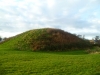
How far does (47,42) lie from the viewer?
35.3 metres

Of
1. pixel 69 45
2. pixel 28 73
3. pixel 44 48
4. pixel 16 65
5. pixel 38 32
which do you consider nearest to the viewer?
pixel 28 73

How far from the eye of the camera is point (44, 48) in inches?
1313

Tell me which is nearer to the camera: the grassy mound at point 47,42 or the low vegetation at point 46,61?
the low vegetation at point 46,61

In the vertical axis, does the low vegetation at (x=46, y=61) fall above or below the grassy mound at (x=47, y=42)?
below

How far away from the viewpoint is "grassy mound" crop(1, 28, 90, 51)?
33.8m

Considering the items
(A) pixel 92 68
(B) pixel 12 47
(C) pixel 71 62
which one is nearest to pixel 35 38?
(B) pixel 12 47

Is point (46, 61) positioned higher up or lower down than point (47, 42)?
lower down

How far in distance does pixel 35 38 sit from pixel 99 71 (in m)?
22.4

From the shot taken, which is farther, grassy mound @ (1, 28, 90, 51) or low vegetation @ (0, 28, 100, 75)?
grassy mound @ (1, 28, 90, 51)

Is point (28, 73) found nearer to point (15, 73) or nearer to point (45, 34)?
point (15, 73)

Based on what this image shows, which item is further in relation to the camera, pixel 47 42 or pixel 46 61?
pixel 47 42

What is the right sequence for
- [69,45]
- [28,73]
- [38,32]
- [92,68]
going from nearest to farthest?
[28,73]
[92,68]
[69,45]
[38,32]

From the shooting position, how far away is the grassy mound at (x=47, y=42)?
33.8 meters

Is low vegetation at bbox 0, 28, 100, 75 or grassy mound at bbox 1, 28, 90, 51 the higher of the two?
grassy mound at bbox 1, 28, 90, 51
